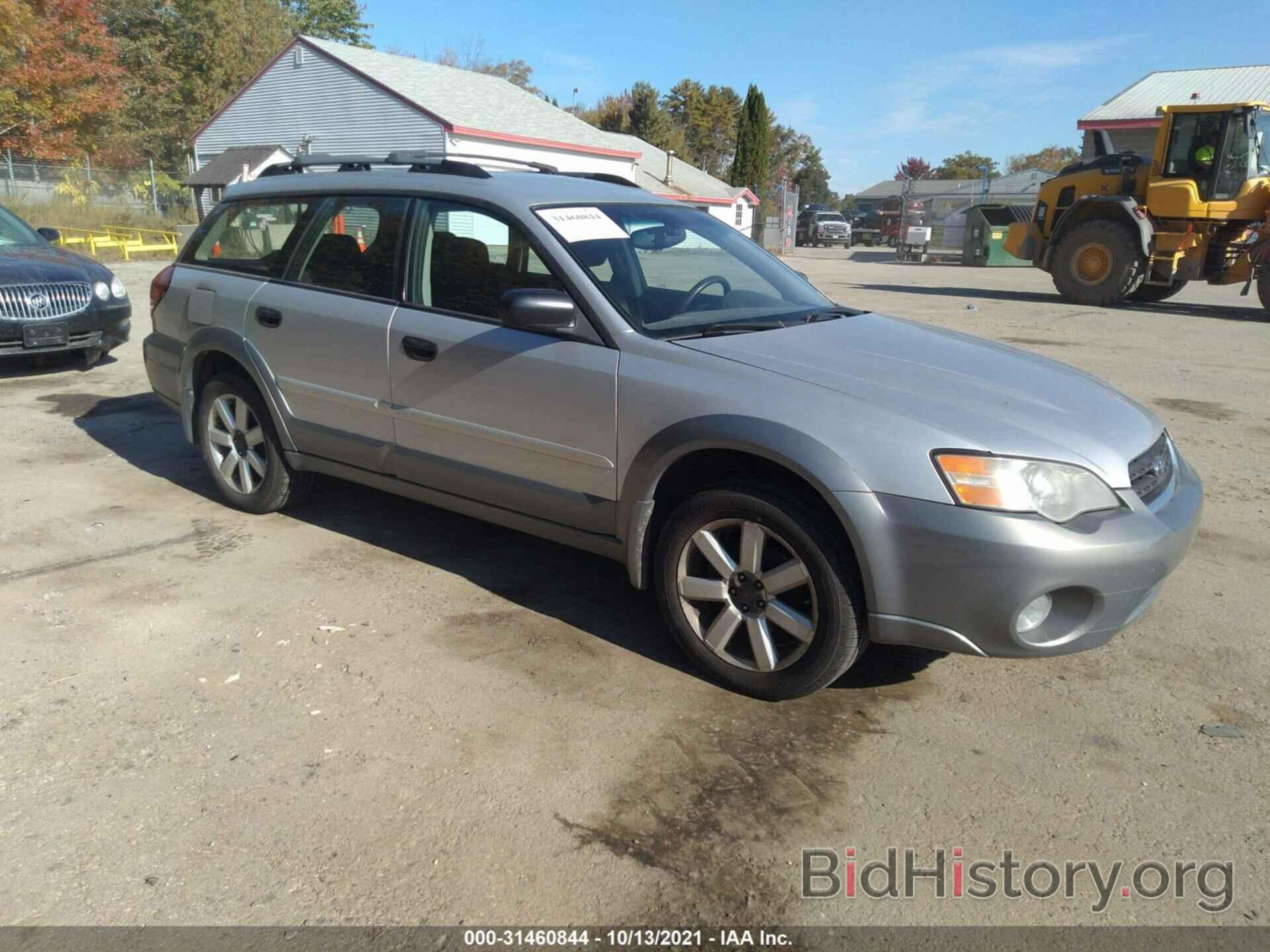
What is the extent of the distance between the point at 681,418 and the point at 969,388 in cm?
98

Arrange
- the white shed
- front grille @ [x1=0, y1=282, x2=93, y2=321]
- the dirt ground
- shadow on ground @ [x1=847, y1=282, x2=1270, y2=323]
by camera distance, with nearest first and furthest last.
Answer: the dirt ground, front grille @ [x1=0, y1=282, x2=93, y2=321], shadow on ground @ [x1=847, y1=282, x2=1270, y2=323], the white shed

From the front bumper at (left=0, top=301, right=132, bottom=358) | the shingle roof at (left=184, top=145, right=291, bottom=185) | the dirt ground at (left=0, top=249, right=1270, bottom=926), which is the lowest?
the dirt ground at (left=0, top=249, right=1270, bottom=926)

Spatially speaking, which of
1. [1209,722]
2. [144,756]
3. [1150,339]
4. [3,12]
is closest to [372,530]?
[144,756]

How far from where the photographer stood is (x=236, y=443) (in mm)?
5082

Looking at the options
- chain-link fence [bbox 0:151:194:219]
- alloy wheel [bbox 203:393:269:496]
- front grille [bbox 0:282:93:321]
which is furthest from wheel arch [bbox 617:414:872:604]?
chain-link fence [bbox 0:151:194:219]

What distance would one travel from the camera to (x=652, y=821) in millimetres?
2672

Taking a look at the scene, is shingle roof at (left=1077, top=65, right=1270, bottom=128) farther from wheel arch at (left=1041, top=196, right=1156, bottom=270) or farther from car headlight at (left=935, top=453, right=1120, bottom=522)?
car headlight at (left=935, top=453, right=1120, bottom=522)

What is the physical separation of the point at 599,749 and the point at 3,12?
34.9 metres

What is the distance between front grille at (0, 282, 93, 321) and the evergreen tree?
154 ft

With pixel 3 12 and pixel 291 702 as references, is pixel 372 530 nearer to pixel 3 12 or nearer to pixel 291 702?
pixel 291 702

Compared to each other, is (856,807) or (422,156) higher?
(422,156)

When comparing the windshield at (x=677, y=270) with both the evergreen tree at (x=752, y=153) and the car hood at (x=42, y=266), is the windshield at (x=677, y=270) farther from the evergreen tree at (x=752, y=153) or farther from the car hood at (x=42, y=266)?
the evergreen tree at (x=752, y=153)

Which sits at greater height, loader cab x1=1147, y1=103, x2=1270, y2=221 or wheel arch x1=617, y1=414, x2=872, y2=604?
loader cab x1=1147, y1=103, x2=1270, y2=221

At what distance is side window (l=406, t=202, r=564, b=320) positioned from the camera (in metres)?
3.87
